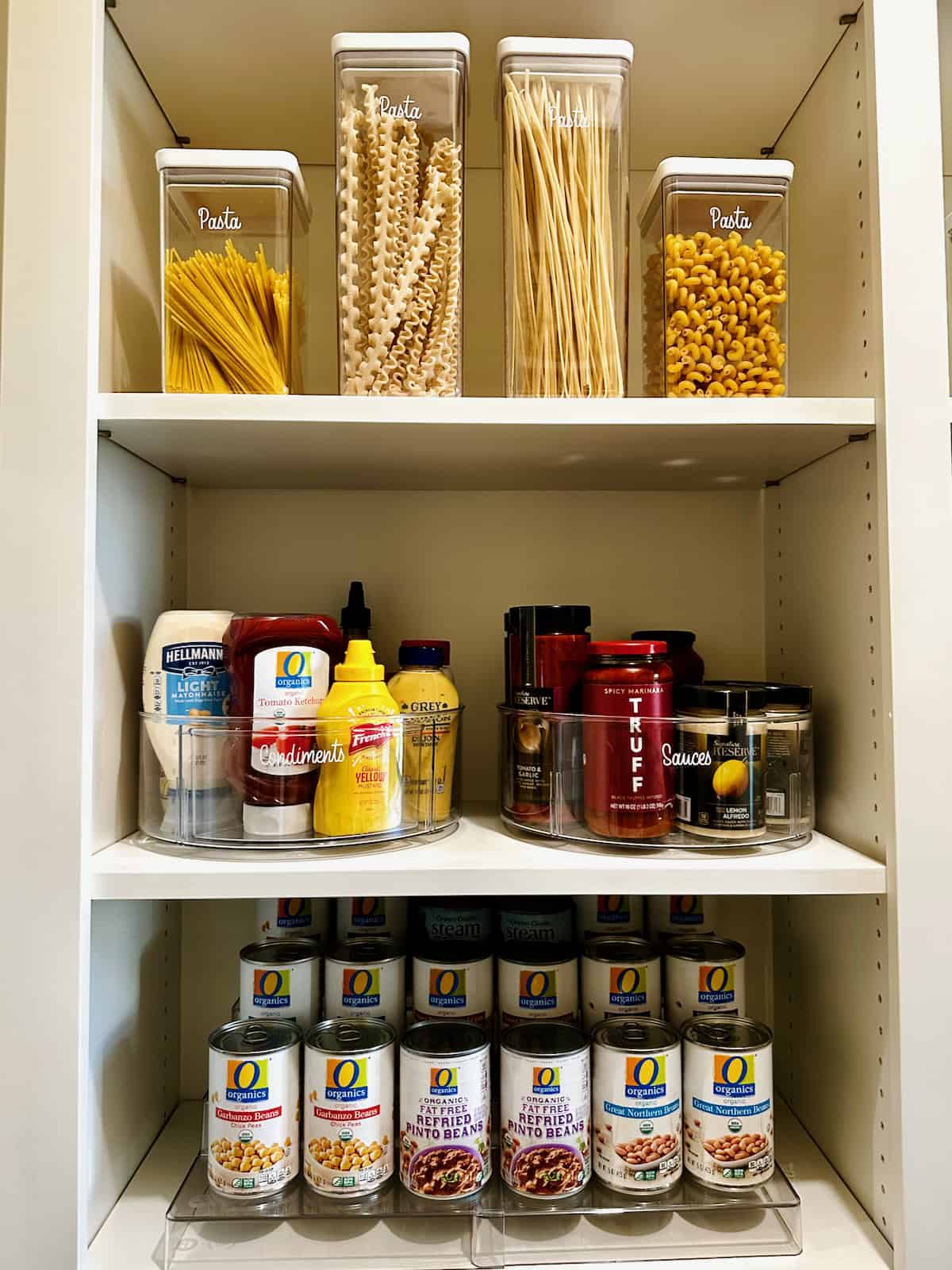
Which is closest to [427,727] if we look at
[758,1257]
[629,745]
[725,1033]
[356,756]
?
[356,756]

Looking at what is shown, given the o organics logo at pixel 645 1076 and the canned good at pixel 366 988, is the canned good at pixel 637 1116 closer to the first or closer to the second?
the o organics logo at pixel 645 1076

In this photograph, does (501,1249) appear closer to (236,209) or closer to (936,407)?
(936,407)

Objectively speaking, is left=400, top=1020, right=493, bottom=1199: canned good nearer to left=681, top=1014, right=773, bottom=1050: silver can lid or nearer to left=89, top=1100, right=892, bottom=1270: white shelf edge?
left=89, top=1100, right=892, bottom=1270: white shelf edge

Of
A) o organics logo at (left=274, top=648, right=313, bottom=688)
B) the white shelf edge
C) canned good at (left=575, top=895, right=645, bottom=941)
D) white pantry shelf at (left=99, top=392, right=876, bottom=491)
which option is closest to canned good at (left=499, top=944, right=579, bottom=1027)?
canned good at (left=575, top=895, right=645, bottom=941)

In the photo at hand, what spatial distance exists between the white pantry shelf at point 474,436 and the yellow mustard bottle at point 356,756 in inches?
9.0

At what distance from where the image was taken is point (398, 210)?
0.80 meters

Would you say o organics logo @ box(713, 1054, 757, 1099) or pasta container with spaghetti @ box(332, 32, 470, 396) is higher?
pasta container with spaghetti @ box(332, 32, 470, 396)

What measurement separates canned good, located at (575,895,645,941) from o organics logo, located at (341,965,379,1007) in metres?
0.25

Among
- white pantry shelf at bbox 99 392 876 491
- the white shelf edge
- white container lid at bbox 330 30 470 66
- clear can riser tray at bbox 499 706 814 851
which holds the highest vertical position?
white container lid at bbox 330 30 470 66

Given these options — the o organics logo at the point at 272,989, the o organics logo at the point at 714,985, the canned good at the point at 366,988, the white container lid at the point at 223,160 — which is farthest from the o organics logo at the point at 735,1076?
the white container lid at the point at 223,160

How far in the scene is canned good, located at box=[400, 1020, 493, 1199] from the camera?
30.3 inches

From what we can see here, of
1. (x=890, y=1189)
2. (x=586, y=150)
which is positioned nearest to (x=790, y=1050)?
(x=890, y=1189)

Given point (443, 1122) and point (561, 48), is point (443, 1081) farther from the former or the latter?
point (561, 48)

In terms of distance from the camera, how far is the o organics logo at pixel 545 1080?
77 centimetres
